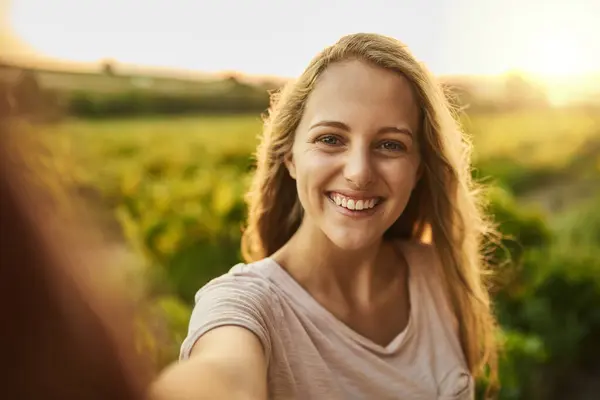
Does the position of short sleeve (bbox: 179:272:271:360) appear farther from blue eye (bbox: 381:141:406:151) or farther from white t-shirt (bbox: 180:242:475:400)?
blue eye (bbox: 381:141:406:151)

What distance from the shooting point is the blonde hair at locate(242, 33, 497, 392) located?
3.31ft

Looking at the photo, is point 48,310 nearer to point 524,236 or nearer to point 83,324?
point 83,324

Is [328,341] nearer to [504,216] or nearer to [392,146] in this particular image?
[392,146]

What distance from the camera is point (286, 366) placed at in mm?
946

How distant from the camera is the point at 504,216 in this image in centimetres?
211

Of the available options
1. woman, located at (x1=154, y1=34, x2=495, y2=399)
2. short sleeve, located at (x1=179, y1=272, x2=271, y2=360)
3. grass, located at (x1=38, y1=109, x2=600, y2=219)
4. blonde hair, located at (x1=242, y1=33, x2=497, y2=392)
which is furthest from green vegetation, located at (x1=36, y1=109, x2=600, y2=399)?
short sleeve, located at (x1=179, y1=272, x2=271, y2=360)

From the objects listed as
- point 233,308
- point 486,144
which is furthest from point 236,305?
point 486,144

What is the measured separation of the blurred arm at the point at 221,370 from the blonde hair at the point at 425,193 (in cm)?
33

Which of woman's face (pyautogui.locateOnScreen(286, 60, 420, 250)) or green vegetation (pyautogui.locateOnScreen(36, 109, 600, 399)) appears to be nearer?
woman's face (pyautogui.locateOnScreen(286, 60, 420, 250))

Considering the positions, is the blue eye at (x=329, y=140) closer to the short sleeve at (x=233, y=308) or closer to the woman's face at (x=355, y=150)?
the woman's face at (x=355, y=150)

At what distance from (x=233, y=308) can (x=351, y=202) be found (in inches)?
9.1

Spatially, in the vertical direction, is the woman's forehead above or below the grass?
above

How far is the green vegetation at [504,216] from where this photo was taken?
6.39 ft

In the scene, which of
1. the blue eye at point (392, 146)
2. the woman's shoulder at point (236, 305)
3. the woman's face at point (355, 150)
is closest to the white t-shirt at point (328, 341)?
the woman's shoulder at point (236, 305)
